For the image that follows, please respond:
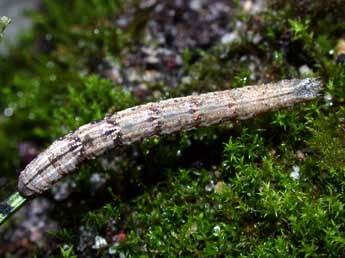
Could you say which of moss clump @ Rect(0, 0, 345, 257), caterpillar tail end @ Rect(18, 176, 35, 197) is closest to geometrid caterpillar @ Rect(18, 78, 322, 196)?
caterpillar tail end @ Rect(18, 176, 35, 197)

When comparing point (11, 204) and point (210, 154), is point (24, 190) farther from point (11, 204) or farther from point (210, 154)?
point (210, 154)

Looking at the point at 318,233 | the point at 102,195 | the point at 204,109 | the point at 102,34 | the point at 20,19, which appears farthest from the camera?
the point at 20,19

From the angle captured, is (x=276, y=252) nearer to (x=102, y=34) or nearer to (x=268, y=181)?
(x=268, y=181)

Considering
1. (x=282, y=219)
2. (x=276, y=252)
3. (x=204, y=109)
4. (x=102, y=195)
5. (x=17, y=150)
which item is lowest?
(x=276, y=252)

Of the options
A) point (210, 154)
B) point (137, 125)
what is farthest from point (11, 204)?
point (210, 154)

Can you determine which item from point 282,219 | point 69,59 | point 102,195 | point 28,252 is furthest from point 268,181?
point 69,59
